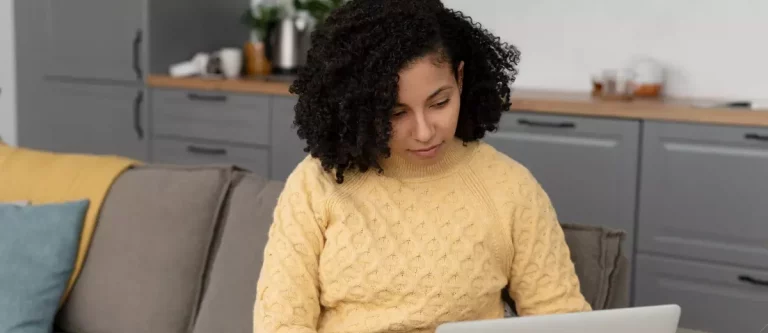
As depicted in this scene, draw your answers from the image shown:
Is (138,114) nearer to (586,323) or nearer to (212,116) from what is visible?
(212,116)

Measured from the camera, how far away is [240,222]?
1.92 metres

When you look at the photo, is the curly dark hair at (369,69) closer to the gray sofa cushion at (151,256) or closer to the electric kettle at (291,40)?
the gray sofa cushion at (151,256)

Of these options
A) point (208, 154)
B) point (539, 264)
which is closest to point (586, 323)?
point (539, 264)

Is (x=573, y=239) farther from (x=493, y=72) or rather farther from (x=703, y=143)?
(x=703, y=143)

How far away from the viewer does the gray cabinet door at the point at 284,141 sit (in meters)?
3.63

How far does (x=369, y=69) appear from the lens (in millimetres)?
1446

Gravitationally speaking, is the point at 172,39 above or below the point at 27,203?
above

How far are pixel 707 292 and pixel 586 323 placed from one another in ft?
6.68

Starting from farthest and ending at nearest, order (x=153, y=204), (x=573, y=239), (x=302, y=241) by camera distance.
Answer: (x=153, y=204), (x=573, y=239), (x=302, y=241)

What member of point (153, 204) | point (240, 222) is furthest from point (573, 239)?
point (153, 204)

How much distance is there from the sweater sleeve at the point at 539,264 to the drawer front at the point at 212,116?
7.40ft

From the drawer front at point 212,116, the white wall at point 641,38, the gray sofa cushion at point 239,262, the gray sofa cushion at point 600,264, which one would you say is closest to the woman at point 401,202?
the gray sofa cushion at point 600,264

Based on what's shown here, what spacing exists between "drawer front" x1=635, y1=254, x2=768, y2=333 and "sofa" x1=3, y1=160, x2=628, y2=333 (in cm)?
159

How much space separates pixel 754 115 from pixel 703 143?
18cm
